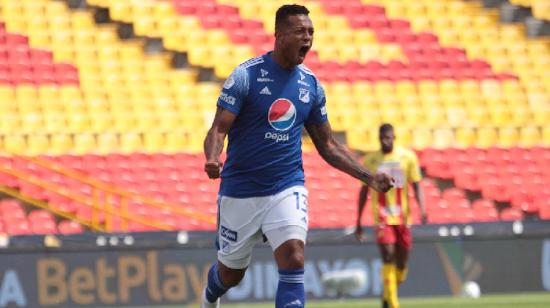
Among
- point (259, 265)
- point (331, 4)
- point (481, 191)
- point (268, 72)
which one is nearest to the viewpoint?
point (268, 72)

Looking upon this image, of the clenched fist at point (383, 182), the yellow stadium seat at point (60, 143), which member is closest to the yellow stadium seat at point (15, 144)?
the yellow stadium seat at point (60, 143)

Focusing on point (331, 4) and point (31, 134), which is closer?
point (31, 134)

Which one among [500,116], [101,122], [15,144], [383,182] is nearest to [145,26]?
[101,122]

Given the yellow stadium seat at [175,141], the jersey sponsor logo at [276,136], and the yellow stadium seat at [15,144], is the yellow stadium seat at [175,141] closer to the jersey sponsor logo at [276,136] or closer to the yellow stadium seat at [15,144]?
the yellow stadium seat at [15,144]

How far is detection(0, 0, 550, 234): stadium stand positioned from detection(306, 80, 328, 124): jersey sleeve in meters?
11.3

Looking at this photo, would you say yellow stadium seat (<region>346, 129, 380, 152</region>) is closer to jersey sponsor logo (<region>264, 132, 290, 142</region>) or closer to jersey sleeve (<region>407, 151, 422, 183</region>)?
jersey sleeve (<region>407, 151, 422, 183</region>)

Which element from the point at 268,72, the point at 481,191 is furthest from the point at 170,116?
the point at 268,72

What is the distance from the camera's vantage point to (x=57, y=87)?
23.2m

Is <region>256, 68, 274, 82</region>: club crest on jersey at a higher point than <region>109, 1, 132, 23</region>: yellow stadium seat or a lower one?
lower

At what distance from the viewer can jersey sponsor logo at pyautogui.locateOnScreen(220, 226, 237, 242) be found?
7.96m

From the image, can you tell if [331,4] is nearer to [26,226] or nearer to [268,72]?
[26,226]

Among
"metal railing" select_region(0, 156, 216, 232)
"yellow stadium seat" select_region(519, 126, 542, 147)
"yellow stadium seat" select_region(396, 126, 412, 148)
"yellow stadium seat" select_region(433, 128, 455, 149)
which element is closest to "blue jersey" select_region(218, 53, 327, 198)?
"metal railing" select_region(0, 156, 216, 232)

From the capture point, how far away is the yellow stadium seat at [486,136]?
24466 mm

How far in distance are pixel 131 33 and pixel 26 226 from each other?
22.2ft
